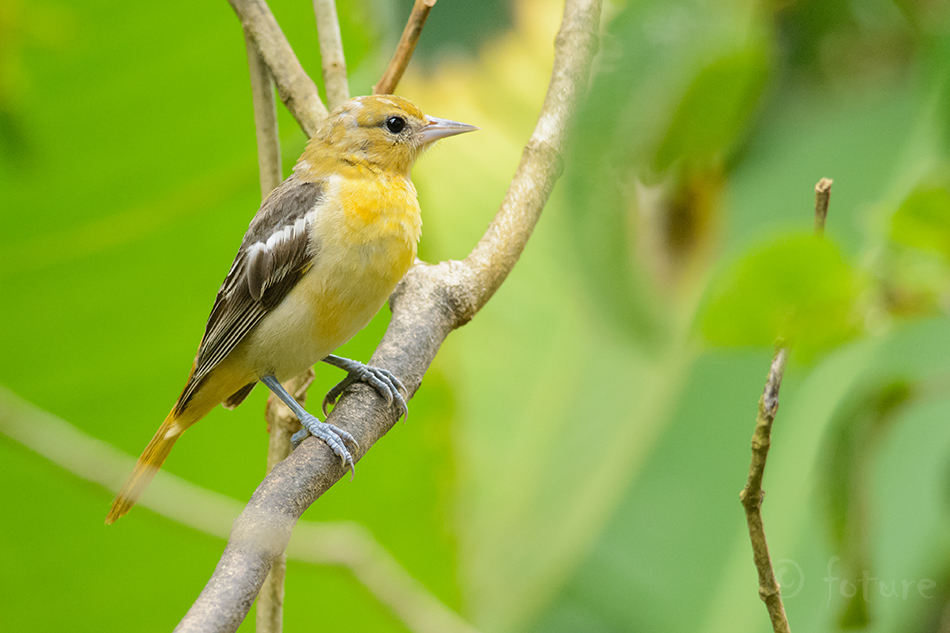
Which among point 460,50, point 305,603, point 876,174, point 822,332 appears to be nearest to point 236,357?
point 305,603

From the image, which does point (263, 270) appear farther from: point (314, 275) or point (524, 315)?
point (524, 315)

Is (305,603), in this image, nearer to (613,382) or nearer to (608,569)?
(608,569)

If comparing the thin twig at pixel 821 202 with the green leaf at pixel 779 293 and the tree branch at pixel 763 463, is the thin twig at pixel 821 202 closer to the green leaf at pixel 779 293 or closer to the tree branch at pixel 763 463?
the tree branch at pixel 763 463

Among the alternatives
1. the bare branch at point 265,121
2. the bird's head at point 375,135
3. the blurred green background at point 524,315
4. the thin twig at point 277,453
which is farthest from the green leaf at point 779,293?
the bird's head at point 375,135

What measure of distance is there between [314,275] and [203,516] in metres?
0.55

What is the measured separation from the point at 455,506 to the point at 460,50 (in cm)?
128

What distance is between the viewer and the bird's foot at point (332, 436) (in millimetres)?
1237

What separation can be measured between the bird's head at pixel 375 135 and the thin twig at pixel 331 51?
7 centimetres

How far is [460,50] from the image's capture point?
91.4 inches

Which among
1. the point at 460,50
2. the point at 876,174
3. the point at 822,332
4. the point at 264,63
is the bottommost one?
the point at 822,332

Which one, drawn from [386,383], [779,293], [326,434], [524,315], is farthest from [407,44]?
[779,293]

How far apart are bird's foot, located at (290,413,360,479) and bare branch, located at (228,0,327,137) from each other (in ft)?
2.45

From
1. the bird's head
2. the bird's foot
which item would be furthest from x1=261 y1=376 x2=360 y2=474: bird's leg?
the bird's head

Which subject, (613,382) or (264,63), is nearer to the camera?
(264,63)
